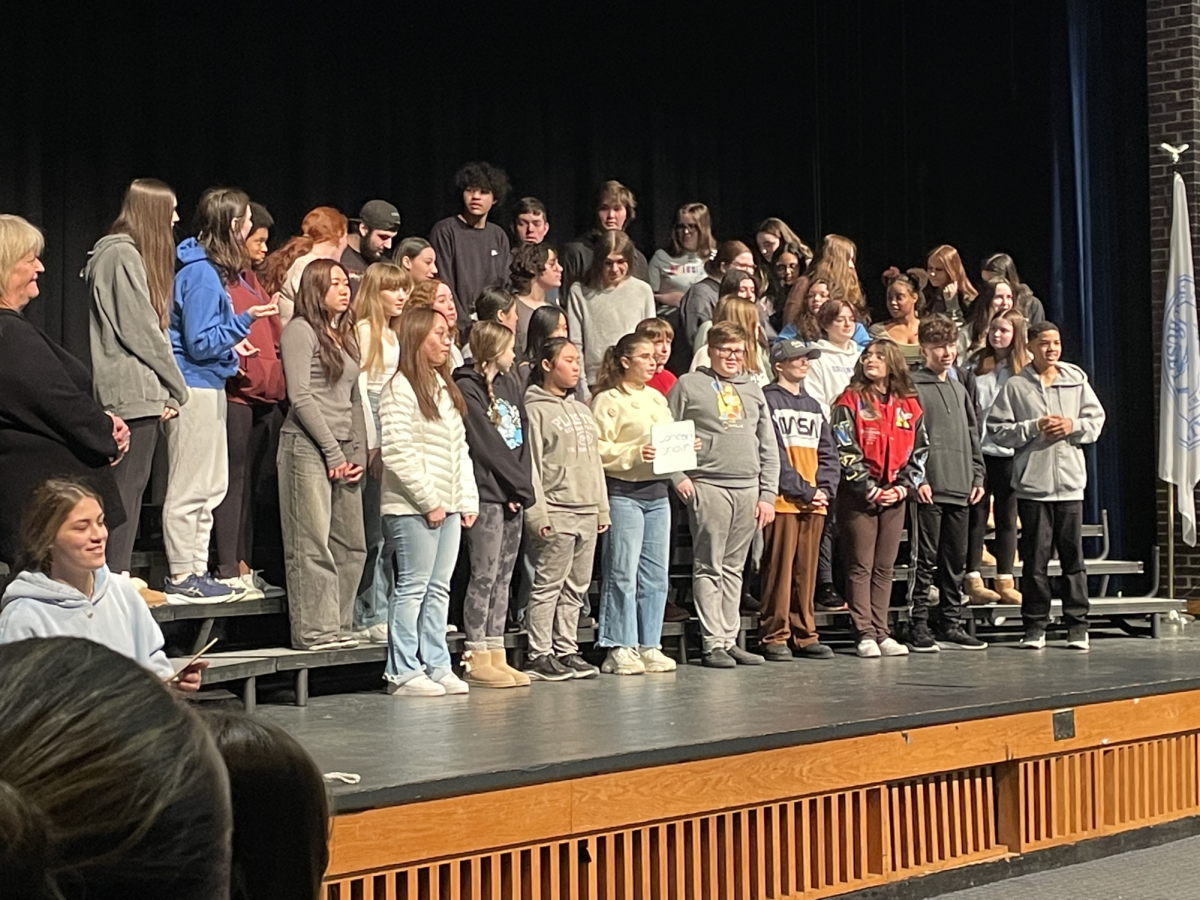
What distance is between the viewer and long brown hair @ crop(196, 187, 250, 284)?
5.26 meters

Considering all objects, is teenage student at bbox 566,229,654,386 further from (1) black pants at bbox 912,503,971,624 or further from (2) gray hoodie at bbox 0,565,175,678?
(2) gray hoodie at bbox 0,565,175,678

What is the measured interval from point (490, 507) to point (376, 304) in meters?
0.85

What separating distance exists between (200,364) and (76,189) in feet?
6.99

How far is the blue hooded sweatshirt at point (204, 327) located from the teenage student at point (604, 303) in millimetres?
1959

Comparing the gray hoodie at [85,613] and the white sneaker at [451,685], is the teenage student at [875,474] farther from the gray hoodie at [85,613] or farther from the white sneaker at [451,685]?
the gray hoodie at [85,613]

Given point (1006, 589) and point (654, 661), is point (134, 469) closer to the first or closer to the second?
point (654, 661)

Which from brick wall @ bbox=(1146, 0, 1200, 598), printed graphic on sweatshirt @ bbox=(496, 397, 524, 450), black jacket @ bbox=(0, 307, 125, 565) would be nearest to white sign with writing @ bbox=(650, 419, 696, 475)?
printed graphic on sweatshirt @ bbox=(496, 397, 524, 450)

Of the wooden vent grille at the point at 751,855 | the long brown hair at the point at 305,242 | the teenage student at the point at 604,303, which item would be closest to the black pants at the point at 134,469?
the long brown hair at the point at 305,242

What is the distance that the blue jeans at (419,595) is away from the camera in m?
5.01

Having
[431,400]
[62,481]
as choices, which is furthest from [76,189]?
[62,481]

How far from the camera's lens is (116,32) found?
273 inches

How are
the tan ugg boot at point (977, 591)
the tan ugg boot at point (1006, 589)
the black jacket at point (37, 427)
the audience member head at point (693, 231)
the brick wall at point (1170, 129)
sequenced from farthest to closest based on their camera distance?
the brick wall at point (1170, 129) → the audience member head at point (693, 231) → the tan ugg boot at point (1006, 589) → the tan ugg boot at point (977, 591) → the black jacket at point (37, 427)

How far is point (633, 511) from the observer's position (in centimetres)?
584

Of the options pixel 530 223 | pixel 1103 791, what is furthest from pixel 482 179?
pixel 1103 791
